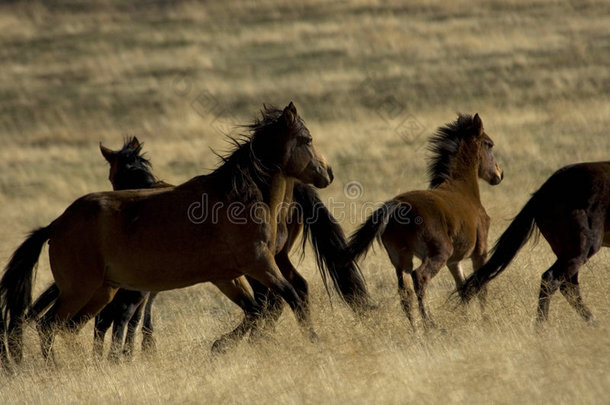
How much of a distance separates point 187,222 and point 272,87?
20448 mm

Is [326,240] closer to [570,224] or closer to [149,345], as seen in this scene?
[149,345]

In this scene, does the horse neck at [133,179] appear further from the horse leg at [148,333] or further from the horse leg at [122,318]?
the horse leg at [122,318]

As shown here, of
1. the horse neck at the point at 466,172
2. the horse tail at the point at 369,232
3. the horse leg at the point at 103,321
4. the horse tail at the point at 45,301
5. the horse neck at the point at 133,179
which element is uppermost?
the horse neck at the point at 133,179

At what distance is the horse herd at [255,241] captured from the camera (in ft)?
25.0

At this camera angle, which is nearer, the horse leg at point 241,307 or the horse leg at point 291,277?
the horse leg at point 241,307

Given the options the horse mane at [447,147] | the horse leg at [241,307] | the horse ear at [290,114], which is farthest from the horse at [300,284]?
the horse mane at [447,147]

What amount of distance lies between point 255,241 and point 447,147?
8.57 ft

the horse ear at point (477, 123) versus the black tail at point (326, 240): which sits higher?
the horse ear at point (477, 123)

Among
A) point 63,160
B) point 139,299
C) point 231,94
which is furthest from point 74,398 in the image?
point 231,94

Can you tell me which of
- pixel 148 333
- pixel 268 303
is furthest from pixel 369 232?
pixel 148 333

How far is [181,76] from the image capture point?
30.4 m

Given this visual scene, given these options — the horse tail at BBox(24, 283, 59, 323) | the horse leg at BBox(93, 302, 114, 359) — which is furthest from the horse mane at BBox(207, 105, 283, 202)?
the horse tail at BBox(24, 283, 59, 323)

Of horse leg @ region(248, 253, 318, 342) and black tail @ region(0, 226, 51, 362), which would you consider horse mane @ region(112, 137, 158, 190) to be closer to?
black tail @ region(0, 226, 51, 362)

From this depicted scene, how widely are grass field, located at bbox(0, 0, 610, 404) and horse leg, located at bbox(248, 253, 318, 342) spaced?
0.15 m
